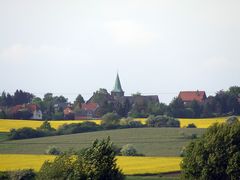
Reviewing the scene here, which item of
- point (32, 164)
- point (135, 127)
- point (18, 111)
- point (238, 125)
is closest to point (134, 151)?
point (32, 164)

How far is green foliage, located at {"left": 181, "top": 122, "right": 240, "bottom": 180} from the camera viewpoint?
4900 cm

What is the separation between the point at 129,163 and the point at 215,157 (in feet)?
37.4

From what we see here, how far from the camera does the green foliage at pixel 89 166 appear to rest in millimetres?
43344

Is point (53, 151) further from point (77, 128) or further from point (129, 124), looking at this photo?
point (129, 124)

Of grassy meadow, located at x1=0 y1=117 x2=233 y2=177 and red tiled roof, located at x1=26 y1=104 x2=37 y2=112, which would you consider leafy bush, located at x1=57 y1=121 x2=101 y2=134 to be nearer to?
grassy meadow, located at x1=0 y1=117 x2=233 y2=177

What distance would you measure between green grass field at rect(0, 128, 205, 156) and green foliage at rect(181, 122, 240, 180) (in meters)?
15.4

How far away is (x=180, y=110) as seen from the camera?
128750mm

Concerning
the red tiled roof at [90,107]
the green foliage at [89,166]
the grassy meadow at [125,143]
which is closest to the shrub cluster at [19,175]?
the green foliage at [89,166]

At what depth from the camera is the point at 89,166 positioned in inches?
1718

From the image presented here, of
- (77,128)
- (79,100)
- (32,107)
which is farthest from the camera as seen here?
(79,100)

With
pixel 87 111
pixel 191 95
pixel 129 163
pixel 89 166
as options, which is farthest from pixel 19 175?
pixel 191 95

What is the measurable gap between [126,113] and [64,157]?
9046cm

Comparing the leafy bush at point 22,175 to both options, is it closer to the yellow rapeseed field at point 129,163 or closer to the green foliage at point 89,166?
the green foliage at point 89,166

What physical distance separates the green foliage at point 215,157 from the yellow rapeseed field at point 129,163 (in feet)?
13.7
